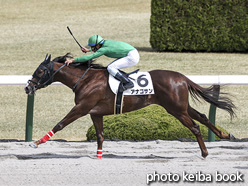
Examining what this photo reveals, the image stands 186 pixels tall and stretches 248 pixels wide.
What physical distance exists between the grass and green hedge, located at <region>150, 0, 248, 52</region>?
2.07 ft

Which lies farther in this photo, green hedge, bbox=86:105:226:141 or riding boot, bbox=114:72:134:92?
green hedge, bbox=86:105:226:141

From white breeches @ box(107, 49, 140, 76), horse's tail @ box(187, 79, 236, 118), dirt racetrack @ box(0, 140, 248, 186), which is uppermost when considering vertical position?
white breeches @ box(107, 49, 140, 76)

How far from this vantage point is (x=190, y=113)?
24.2ft

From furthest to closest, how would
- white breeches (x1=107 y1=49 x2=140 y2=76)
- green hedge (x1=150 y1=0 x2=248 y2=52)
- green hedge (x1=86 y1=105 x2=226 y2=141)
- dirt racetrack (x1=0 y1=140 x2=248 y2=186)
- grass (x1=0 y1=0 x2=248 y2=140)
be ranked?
green hedge (x1=150 y1=0 x2=248 y2=52) → grass (x1=0 y1=0 x2=248 y2=140) → green hedge (x1=86 y1=105 x2=226 y2=141) → white breeches (x1=107 y1=49 x2=140 y2=76) → dirt racetrack (x1=0 y1=140 x2=248 y2=186)

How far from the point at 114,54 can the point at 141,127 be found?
1450mm

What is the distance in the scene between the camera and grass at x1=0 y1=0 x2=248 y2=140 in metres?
10.7

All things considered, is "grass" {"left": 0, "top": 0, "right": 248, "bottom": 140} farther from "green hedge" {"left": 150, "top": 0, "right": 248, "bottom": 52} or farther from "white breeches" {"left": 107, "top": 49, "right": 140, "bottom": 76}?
"white breeches" {"left": 107, "top": 49, "right": 140, "bottom": 76}

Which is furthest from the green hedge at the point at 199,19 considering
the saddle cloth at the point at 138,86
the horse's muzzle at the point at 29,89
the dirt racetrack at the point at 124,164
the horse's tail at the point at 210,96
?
the horse's muzzle at the point at 29,89

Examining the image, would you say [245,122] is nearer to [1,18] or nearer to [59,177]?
[59,177]

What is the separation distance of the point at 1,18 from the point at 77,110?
18.1 metres

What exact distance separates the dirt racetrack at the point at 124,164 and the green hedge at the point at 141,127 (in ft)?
0.55

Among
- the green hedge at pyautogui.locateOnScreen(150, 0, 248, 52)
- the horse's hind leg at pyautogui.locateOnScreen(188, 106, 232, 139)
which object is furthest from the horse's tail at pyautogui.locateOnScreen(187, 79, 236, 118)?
the green hedge at pyautogui.locateOnScreen(150, 0, 248, 52)

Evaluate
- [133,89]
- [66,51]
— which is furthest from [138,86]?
[66,51]

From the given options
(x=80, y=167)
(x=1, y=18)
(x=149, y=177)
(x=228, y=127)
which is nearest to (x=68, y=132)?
(x=228, y=127)
